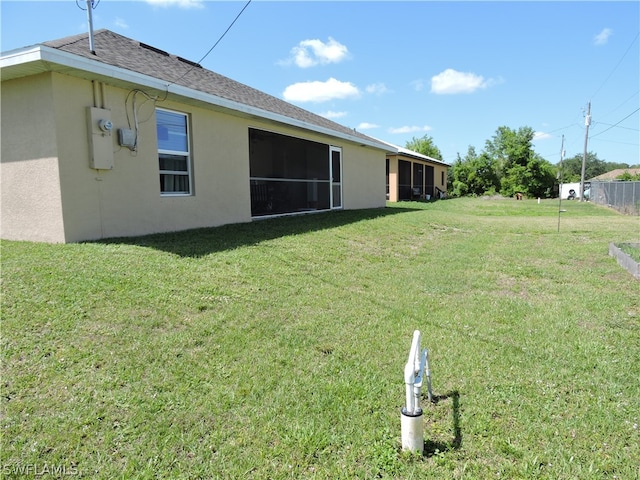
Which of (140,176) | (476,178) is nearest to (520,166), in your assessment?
(476,178)

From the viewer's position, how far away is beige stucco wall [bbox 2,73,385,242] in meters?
5.97

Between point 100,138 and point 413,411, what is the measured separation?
20.3ft

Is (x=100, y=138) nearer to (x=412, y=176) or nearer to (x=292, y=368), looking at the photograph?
(x=292, y=368)

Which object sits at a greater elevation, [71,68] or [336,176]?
[71,68]

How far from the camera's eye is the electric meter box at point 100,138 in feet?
20.6

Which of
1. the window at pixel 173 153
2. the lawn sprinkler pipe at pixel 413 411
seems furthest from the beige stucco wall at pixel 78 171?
the lawn sprinkler pipe at pixel 413 411

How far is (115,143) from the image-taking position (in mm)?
6723

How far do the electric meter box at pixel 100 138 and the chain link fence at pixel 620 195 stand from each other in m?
21.3

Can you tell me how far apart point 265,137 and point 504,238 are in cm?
801

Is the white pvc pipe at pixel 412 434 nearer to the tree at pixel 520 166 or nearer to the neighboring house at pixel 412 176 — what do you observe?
the neighboring house at pixel 412 176

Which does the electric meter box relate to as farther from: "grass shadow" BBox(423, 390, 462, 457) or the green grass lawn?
"grass shadow" BBox(423, 390, 462, 457)

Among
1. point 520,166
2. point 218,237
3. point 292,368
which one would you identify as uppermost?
point 520,166

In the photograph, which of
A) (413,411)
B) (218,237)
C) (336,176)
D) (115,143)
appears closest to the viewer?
(413,411)

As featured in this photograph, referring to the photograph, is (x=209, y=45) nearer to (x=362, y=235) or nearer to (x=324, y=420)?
(x=362, y=235)
